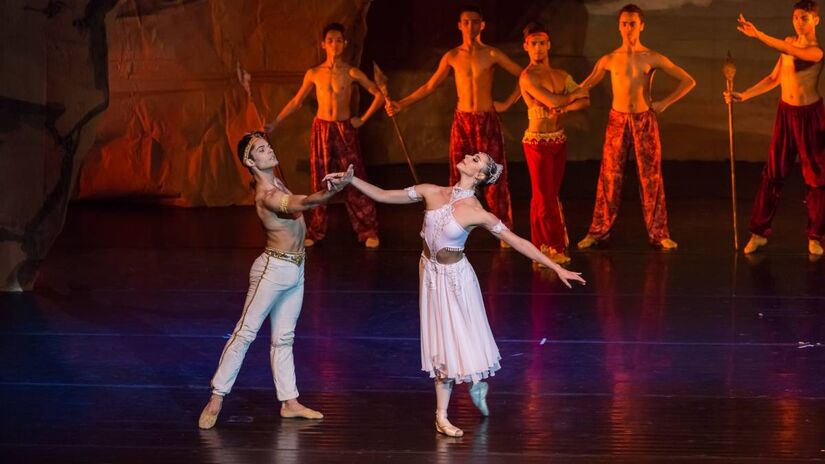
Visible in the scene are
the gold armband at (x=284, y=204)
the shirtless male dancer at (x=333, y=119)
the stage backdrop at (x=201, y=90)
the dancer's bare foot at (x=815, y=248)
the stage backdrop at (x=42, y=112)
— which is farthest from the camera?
the stage backdrop at (x=201, y=90)

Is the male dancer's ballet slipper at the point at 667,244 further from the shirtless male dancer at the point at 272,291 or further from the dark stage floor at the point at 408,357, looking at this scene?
the shirtless male dancer at the point at 272,291

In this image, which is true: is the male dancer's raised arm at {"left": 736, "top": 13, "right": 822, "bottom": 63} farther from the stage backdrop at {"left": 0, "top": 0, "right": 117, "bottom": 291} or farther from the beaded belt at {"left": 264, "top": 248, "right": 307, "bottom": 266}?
the beaded belt at {"left": 264, "top": 248, "right": 307, "bottom": 266}

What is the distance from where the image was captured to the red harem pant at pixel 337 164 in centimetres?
934

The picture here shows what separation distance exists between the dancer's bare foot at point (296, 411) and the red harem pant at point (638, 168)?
424 cm

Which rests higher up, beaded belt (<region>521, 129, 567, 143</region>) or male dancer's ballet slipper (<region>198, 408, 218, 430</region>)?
beaded belt (<region>521, 129, 567, 143</region>)

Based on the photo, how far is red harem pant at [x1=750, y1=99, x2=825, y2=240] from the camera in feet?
28.4

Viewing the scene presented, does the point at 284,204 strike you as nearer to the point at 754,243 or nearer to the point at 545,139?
the point at 545,139

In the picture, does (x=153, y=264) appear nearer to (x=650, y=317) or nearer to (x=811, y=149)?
(x=650, y=317)

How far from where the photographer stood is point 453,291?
5.10 metres

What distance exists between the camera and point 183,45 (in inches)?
454

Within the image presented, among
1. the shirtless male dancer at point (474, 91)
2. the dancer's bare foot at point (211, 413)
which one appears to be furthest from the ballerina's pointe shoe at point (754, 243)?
the dancer's bare foot at point (211, 413)

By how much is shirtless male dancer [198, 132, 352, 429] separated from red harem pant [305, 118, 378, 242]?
12.9 feet

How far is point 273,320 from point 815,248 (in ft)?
15.5

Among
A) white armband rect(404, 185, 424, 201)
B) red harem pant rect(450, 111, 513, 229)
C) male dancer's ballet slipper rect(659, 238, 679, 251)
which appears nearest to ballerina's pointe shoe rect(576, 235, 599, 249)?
male dancer's ballet slipper rect(659, 238, 679, 251)
